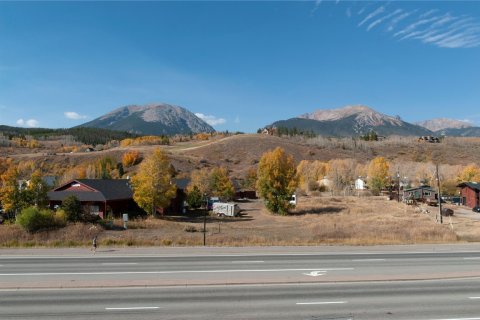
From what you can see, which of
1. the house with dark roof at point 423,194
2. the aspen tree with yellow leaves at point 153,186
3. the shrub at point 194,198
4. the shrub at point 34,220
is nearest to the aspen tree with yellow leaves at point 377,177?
the house with dark roof at point 423,194

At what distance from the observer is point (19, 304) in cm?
1482

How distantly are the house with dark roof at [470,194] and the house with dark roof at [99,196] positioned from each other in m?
62.3

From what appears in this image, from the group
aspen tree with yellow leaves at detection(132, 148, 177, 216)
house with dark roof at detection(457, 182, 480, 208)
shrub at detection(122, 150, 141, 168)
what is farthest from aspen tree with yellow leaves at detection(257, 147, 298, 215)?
shrub at detection(122, 150, 141, 168)

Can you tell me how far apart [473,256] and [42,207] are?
47015 mm

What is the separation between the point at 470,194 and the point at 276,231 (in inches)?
2038

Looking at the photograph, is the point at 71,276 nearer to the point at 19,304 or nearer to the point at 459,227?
the point at 19,304

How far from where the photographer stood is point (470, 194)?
79.5 metres

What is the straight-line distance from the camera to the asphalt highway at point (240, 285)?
13922 millimetres

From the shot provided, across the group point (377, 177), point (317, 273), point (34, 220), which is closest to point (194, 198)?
point (34, 220)

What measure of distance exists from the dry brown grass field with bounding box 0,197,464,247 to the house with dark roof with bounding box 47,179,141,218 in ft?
22.9

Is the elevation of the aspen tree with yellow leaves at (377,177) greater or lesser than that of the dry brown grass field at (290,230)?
greater

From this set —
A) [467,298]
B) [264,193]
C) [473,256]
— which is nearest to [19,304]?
[467,298]

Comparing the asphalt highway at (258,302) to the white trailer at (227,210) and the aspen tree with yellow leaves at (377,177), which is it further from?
the aspen tree with yellow leaves at (377,177)

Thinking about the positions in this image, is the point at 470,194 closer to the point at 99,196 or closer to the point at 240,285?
the point at 99,196
